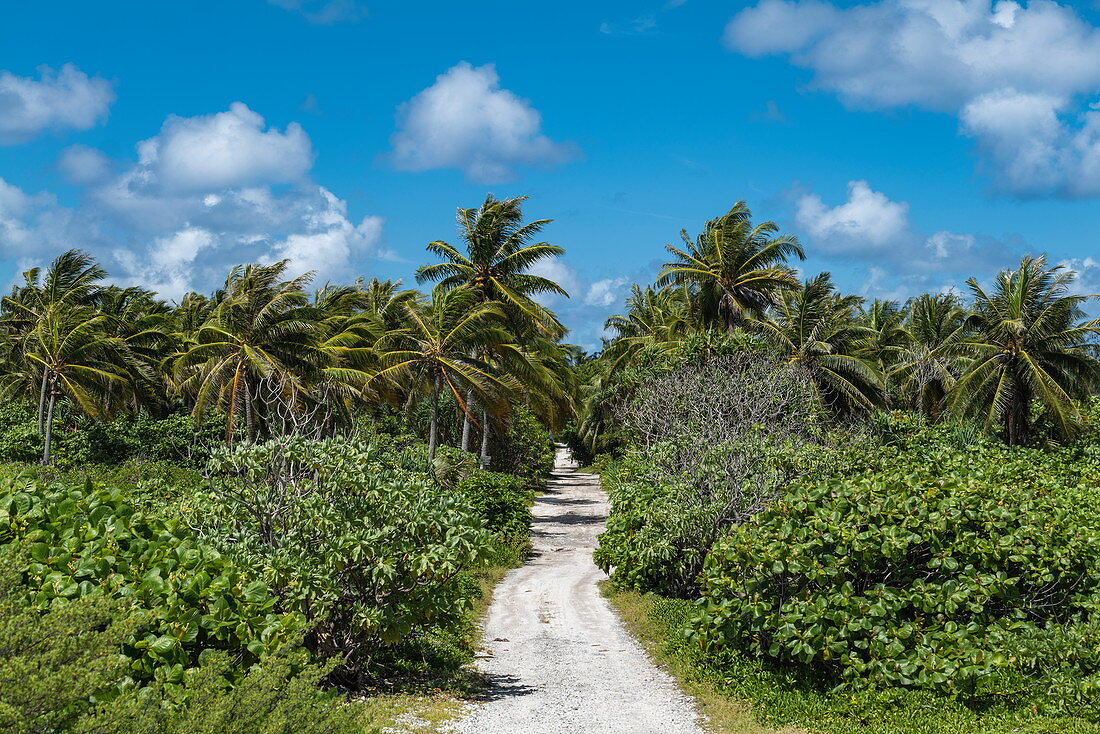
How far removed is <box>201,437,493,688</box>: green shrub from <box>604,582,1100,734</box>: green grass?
9.54ft

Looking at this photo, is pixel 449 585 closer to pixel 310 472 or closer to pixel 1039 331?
pixel 310 472

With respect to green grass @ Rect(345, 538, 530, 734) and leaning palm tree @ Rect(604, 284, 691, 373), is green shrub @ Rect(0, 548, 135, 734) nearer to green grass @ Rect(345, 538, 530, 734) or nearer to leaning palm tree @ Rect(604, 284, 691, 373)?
green grass @ Rect(345, 538, 530, 734)

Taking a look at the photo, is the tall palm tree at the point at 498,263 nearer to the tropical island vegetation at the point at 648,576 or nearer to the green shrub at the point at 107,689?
the tropical island vegetation at the point at 648,576

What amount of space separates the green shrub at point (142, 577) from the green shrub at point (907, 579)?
190 inches

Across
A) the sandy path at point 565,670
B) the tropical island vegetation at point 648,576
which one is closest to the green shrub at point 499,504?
the tropical island vegetation at point 648,576

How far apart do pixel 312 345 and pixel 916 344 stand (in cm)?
2464

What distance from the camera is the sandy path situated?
27.0ft

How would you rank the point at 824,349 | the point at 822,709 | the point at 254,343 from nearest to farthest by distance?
the point at 822,709, the point at 254,343, the point at 824,349

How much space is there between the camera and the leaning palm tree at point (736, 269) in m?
29.4

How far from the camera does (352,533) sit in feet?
26.8

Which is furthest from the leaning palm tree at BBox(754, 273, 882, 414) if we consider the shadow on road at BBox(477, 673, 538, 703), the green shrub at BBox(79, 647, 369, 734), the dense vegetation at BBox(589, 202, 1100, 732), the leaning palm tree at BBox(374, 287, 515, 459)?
the green shrub at BBox(79, 647, 369, 734)

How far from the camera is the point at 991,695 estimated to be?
823cm

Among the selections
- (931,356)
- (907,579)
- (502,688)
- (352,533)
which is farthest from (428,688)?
(931,356)

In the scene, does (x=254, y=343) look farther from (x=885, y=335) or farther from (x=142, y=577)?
(x=885, y=335)
